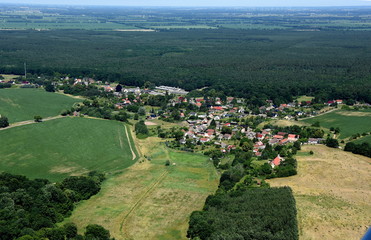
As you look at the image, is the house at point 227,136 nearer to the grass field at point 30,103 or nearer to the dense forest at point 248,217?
the dense forest at point 248,217

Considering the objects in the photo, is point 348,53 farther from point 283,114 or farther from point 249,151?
point 249,151

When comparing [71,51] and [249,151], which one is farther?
[71,51]

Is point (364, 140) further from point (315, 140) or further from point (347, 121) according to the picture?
point (347, 121)

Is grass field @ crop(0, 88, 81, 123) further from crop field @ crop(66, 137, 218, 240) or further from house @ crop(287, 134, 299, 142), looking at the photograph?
house @ crop(287, 134, 299, 142)

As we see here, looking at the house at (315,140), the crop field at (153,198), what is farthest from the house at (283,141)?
the crop field at (153,198)

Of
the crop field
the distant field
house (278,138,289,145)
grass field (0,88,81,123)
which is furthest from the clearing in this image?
grass field (0,88,81,123)

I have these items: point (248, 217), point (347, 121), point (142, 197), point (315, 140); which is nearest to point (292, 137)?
point (315, 140)

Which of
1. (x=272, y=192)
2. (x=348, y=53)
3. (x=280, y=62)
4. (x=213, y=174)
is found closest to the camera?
(x=272, y=192)

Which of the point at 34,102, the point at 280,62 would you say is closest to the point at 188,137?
the point at 34,102
